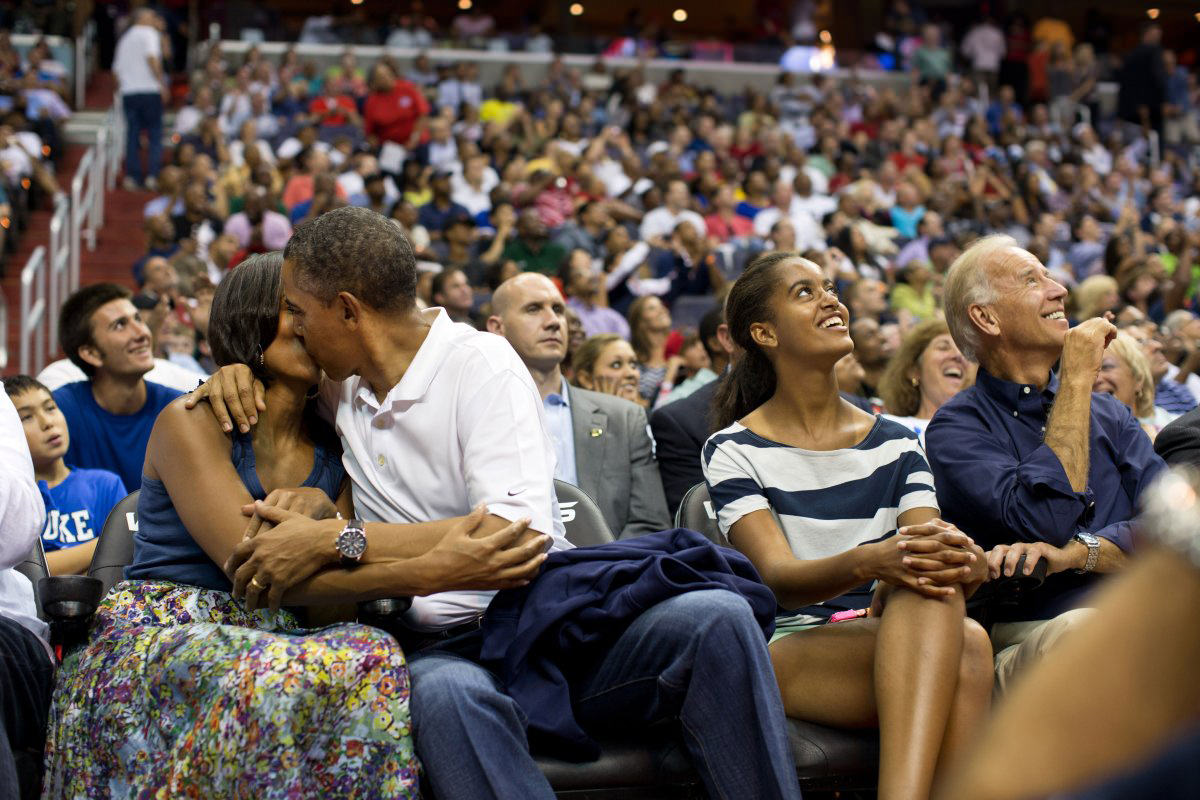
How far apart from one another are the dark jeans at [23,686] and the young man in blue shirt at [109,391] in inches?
76.5

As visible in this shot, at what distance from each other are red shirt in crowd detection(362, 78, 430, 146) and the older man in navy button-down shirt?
946 cm

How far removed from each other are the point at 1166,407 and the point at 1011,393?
2788 millimetres

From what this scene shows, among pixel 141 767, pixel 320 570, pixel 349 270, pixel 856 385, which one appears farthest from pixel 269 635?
pixel 856 385

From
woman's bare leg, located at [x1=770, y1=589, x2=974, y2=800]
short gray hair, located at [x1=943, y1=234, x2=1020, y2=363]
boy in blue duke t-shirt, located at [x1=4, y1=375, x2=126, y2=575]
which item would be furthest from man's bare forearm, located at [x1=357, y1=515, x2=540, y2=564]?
boy in blue duke t-shirt, located at [x1=4, y1=375, x2=126, y2=575]

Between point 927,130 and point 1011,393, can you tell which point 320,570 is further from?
point 927,130

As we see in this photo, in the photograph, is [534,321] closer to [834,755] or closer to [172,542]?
[172,542]

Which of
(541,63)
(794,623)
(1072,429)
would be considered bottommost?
(794,623)

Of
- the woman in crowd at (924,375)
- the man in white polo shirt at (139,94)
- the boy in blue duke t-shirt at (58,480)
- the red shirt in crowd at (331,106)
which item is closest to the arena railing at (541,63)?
the red shirt in crowd at (331,106)

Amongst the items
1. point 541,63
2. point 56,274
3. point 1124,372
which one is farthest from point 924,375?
point 541,63

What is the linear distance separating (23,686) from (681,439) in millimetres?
2334

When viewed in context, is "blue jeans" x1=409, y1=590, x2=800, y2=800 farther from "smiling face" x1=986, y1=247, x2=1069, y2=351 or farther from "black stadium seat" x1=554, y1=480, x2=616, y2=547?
"smiling face" x1=986, y1=247, x2=1069, y2=351

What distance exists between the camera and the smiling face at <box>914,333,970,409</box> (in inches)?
188

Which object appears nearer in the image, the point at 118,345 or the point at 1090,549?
the point at 1090,549

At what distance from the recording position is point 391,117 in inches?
480
